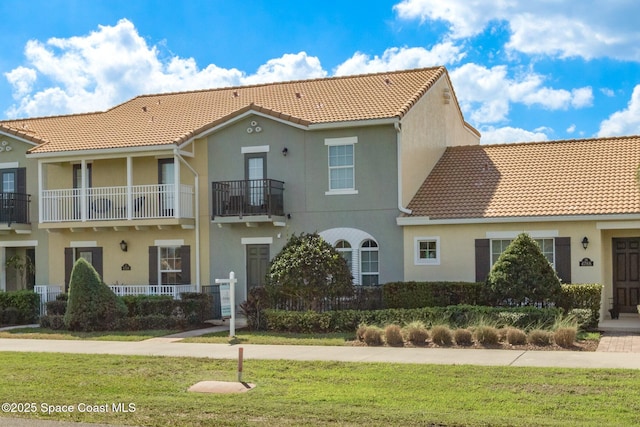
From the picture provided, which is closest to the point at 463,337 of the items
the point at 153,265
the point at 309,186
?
the point at 309,186

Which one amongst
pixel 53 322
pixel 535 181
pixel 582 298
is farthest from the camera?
pixel 535 181

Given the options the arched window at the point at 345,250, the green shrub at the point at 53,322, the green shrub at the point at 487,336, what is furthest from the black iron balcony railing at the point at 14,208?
the green shrub at the point at 487,336

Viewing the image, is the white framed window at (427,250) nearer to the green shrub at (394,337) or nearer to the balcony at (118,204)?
the green shrub at (394,337)

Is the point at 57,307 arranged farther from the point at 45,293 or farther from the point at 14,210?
the point at 14,210

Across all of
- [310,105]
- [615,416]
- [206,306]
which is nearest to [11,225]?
[206,306]

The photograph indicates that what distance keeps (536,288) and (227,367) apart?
835 centimetres

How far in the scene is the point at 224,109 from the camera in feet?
92.7

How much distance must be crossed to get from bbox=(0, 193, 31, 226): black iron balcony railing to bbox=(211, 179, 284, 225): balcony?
24.1 feet

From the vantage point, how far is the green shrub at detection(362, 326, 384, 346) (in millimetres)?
17797

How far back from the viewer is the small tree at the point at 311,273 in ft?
69.1

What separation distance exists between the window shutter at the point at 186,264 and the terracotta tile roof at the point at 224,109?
345 cm

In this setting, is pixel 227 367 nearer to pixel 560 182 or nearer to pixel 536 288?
pixel 536 288

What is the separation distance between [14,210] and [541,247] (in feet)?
55.8

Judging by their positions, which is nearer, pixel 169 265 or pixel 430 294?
pixel 430 294
